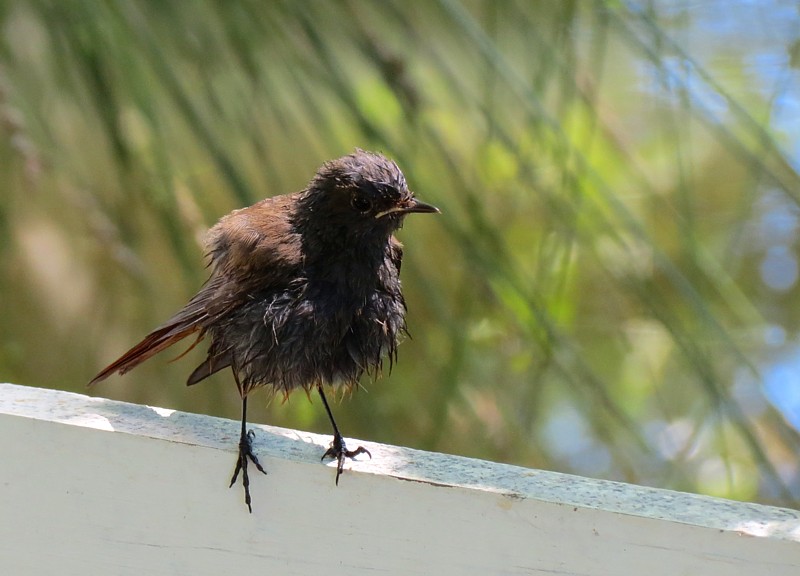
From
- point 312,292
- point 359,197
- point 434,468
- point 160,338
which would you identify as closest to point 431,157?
point 359,197

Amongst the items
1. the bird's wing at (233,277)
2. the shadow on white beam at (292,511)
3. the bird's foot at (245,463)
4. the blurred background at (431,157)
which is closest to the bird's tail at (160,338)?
the bird's wing at (233,277)

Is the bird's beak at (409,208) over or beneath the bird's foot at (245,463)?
over

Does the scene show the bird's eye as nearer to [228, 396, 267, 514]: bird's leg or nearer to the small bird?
the small bird

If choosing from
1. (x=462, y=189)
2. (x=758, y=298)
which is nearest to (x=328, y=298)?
(x=462, y=189)

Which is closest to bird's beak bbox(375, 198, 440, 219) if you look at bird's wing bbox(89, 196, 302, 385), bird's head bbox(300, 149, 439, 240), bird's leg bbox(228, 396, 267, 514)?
bird's head bbox(300, 149, 439, 240)

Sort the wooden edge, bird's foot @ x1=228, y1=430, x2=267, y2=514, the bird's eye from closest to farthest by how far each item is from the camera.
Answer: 1. the wooden edge
2. bird's foot @ x1=228, y1=430, x2=267, y2=514
3. the bird's eye

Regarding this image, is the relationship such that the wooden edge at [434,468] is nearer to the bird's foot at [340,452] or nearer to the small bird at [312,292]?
the bird's foot at [340,452]

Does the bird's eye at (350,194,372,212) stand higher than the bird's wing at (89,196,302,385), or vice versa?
the bird's eye at (350,194,372,212)
